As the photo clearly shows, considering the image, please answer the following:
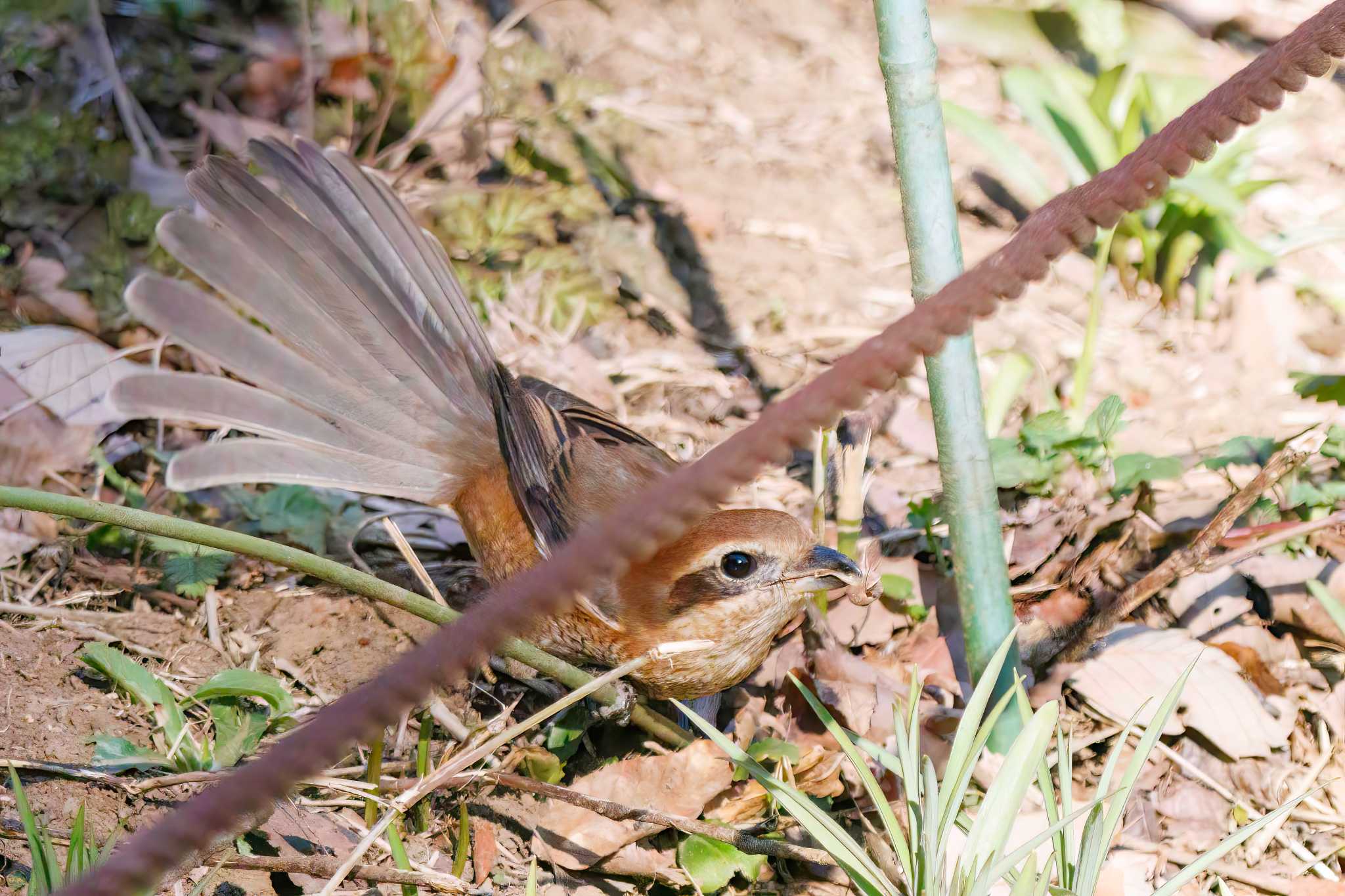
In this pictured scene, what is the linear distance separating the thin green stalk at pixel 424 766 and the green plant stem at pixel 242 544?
1.35 feet

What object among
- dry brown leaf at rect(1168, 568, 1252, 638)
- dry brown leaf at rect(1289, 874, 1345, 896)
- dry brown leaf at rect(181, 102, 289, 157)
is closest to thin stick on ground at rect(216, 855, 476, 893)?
dry brown leaf at rect(1289, 874, 1345, 896)

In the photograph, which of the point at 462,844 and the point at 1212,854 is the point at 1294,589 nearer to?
the point at 1212,854

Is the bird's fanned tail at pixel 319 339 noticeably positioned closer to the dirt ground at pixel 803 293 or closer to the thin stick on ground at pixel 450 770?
the dirt ground at pixel 803 293

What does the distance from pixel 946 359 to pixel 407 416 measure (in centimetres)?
186

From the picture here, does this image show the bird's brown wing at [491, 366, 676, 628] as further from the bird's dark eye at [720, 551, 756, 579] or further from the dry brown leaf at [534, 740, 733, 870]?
the dry brown leaf at [534, 740, 733, 870]

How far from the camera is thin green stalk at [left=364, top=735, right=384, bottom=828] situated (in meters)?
2.84

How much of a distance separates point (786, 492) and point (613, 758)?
1.38 m

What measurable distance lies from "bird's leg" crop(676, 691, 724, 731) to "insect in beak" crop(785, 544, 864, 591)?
0.46m

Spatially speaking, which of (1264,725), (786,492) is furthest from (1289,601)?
(786,492)

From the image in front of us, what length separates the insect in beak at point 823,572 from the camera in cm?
321

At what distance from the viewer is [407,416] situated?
386 centimetres

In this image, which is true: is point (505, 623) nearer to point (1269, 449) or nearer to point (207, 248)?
point (207, 248)

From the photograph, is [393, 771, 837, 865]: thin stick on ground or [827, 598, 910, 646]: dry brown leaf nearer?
[393, 771, 837, 865]: thin stick on ground

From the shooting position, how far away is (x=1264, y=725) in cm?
335
